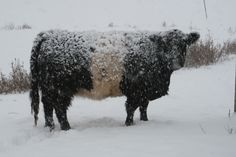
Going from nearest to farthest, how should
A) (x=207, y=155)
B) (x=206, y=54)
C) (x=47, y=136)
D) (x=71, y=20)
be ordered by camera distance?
1. (x=207, y=155)
2. (x=47, y=136)
3. (x=206, y=54)
4. (x=71, y=20)

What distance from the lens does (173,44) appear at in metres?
6.02

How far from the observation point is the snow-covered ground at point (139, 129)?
4363 mm

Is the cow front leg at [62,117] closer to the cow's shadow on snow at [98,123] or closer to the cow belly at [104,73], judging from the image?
the cow's shadow on snow at [98,123]

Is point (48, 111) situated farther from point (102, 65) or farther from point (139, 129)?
point (139, 129)

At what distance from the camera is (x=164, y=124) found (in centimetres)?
580

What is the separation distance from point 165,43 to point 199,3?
15459 mm

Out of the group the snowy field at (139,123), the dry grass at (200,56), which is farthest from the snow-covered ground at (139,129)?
the dry grass at (200,56)

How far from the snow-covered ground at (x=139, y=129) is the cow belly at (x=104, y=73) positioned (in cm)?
51

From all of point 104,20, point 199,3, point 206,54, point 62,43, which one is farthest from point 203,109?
point 199,3

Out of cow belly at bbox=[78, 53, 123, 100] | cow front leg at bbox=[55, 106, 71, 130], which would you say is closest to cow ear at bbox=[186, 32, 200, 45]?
cow belly at bbox=[78, 53, 123, 100]

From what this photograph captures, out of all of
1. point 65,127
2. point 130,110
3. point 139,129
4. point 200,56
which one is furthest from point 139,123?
point 200,56

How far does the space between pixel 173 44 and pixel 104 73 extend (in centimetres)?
111

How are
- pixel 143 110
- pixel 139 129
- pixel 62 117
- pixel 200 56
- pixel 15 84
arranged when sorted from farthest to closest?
pixel 200 56 < pixel 15 84 < pixel 143 110 < pixel 62 117 < pixel 139 129

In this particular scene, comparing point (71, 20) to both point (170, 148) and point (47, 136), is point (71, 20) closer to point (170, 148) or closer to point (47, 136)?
point (47, 136)
